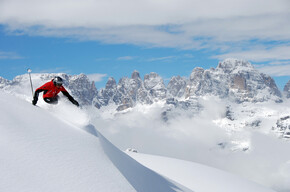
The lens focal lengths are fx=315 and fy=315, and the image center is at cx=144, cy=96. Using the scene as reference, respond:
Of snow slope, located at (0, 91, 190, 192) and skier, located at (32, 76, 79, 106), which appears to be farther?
skier, located at (32, 76, 79, 106)

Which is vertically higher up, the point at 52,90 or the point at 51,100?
the point at 52,90

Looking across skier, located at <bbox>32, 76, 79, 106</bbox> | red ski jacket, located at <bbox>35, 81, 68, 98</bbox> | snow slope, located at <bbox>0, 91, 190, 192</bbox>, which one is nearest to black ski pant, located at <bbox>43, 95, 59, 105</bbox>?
skier, located at <bbox>32, 76, 79, 106</bbox>

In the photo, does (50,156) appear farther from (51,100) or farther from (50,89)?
(50,89)

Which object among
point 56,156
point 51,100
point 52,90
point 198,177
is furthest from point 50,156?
point 198,177

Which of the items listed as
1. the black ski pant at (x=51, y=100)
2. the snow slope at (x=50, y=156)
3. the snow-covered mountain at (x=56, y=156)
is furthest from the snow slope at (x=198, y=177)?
the black ski pant at (x=51, y=100)

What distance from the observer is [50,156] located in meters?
9.31

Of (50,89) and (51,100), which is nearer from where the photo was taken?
(51,100)

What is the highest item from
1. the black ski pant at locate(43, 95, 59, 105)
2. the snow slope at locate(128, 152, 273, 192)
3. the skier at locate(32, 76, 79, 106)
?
the skier at locate(32, 76, 79, 106)

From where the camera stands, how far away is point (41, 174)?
8.63 m

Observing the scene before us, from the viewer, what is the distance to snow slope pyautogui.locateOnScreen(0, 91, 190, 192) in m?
8.39

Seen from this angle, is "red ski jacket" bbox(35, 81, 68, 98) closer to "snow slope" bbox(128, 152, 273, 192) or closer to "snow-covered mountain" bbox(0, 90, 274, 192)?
"snow-covered mountain" bbox(0, 90, 274, 192)

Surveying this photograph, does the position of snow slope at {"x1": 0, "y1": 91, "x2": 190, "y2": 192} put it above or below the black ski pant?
below

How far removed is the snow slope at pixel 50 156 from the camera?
8391 mm

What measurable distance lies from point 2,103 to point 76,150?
345 cm
